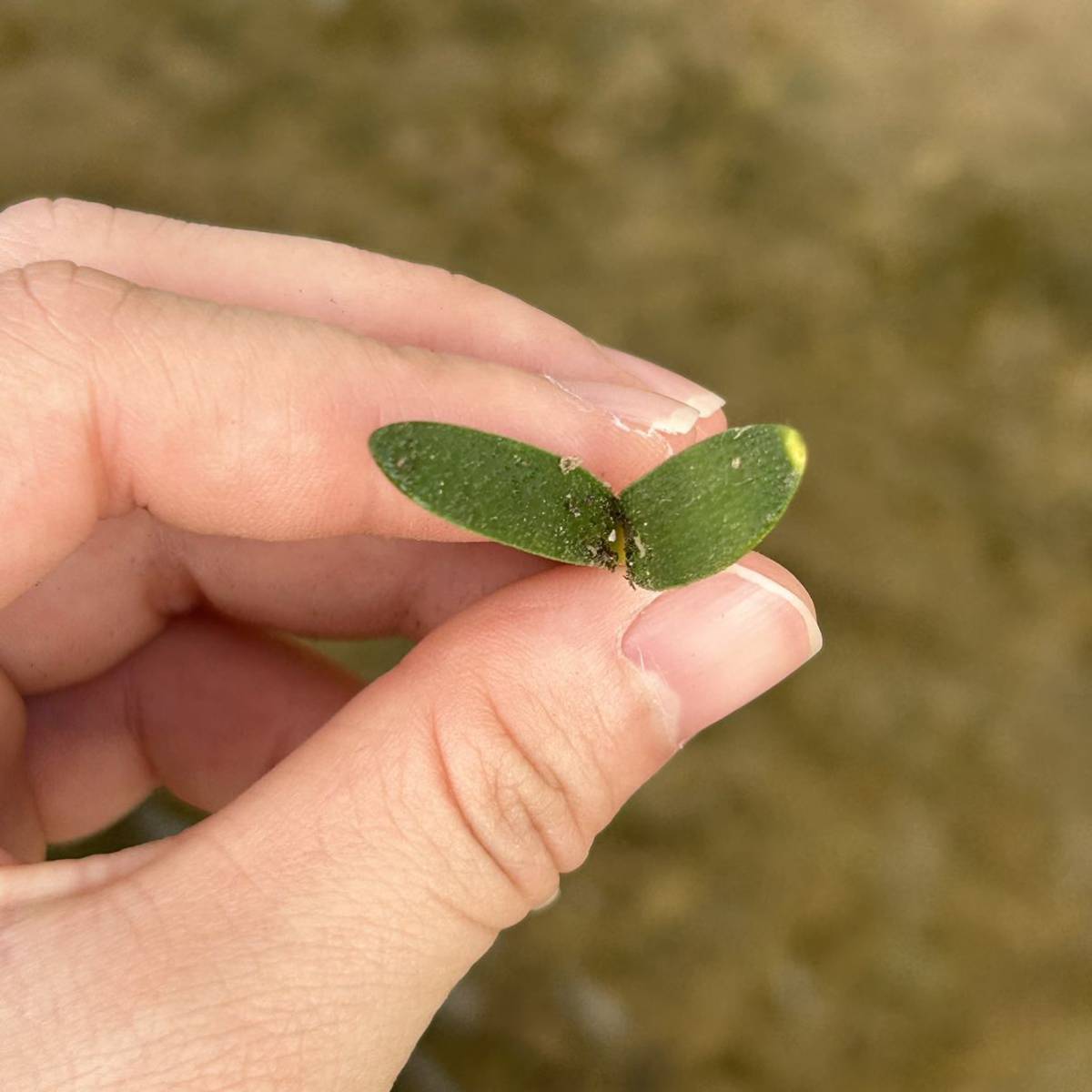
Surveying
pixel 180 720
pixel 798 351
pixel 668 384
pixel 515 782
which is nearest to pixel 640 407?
pixel 668 384

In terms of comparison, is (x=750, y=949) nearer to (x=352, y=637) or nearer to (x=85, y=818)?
(x=352, y=637)

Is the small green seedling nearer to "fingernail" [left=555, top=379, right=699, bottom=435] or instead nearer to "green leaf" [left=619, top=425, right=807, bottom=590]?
"green leaf" [left=619, top=425, right=807, bottom=590]

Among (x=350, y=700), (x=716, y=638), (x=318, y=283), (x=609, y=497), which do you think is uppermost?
(x=318, y=283)

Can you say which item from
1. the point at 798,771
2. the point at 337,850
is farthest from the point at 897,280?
the point at 337,850

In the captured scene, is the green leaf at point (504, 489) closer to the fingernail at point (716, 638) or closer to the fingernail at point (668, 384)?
the fingernail at point (716, 638)

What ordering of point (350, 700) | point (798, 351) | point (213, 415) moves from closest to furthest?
point (213, 415)
point (350, 700)
point (798, 351)

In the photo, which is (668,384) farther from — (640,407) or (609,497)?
(609,497)

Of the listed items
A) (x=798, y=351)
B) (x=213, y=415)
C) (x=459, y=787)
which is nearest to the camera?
(x=459, y=787)

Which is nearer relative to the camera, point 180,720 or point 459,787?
point 459,787
